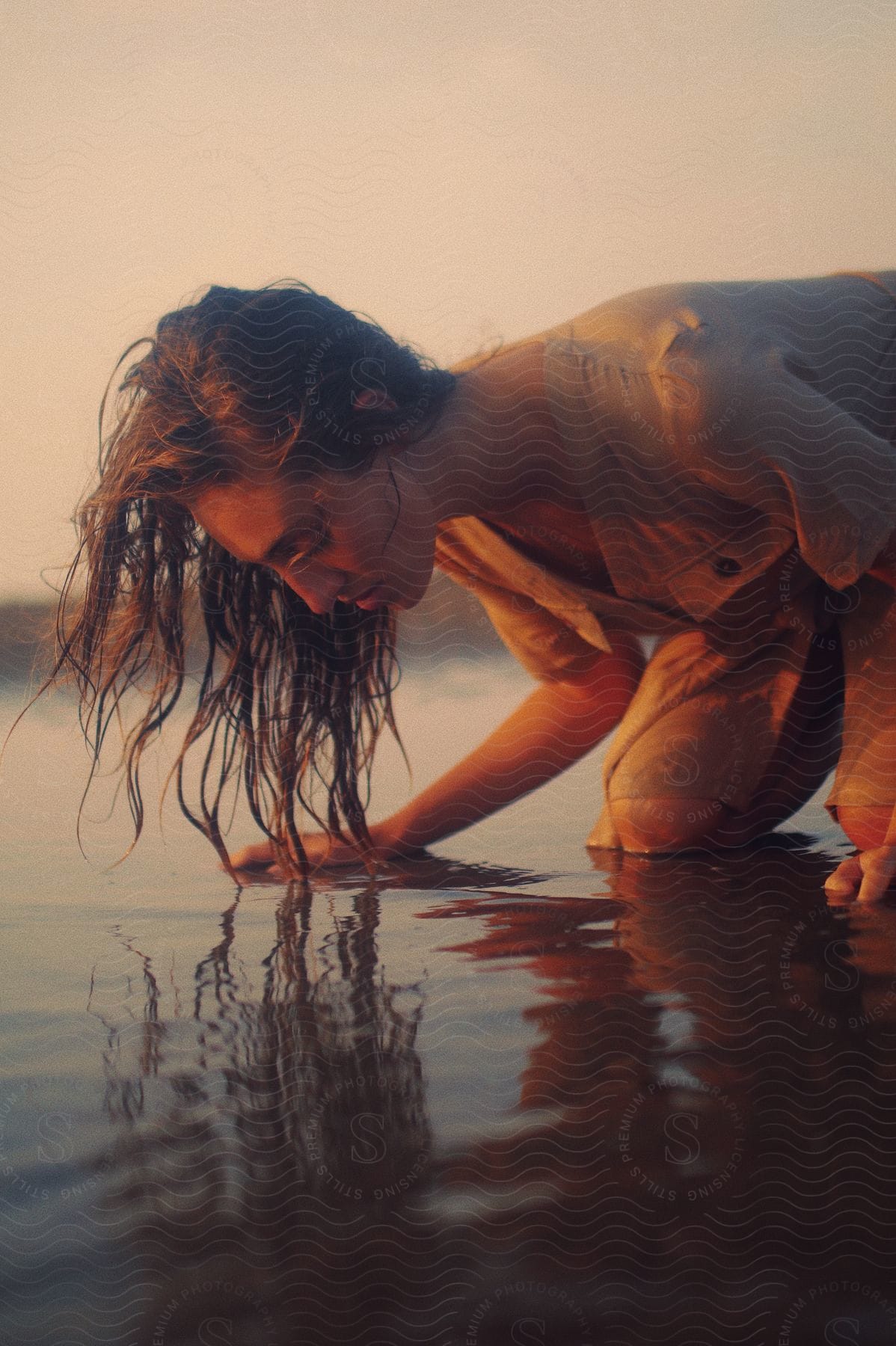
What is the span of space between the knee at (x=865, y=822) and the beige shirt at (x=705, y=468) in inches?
10.9

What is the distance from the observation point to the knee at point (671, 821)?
1.78 m

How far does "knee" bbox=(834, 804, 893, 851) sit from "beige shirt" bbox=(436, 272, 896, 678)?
0.91 ft

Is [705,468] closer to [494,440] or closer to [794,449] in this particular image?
[794,449]

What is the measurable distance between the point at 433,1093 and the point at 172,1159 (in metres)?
0.20

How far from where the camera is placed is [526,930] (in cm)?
137

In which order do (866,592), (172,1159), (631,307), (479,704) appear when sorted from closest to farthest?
(172,1159), (631,307), (866,592), (479,704)

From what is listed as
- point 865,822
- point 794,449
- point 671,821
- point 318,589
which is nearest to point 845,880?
point 865,822

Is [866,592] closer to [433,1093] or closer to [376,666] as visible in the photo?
[376,666]

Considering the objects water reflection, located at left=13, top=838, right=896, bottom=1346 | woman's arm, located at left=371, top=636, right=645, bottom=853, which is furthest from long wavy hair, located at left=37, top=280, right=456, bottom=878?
water reflection, located at left=13, top=838, right=896, bottom=1346

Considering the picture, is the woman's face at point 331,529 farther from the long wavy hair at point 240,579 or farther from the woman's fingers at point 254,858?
the woman's fingers at point 254,858

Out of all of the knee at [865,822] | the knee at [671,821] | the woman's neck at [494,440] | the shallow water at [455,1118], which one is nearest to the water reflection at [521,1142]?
the shallow water at [455,1118]

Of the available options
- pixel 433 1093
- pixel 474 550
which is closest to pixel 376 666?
pixel 474 550

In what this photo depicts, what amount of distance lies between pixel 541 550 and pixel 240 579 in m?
0.43

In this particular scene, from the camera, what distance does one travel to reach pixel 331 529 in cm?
145
